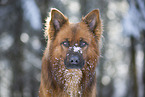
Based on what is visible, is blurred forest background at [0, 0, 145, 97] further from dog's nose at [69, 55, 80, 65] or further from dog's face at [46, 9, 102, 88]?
dog's nose at [69, 55, 80, 65]

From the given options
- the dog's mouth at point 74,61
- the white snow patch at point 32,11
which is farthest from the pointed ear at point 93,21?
the white snow patch at point 32,11

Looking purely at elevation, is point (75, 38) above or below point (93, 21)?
below

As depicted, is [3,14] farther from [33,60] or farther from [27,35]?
[33,60]

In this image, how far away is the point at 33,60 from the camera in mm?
9930

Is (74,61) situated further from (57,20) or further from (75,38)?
(57,20)

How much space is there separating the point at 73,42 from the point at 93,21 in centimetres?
54

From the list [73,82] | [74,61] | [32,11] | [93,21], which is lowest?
[73,82]

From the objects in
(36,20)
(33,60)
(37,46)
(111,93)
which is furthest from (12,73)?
(111,93)

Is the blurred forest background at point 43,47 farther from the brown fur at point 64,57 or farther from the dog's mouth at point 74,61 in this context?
the dog's mouth at point 74,61

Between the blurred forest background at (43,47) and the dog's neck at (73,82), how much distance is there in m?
4.89

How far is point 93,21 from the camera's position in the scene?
3025 millimetres

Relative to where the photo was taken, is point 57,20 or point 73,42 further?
point 57,20

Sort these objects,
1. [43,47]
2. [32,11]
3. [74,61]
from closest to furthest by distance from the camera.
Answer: [74,61], [32,11], [43,47]

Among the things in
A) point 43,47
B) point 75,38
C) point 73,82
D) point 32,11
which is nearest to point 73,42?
point 75,38
